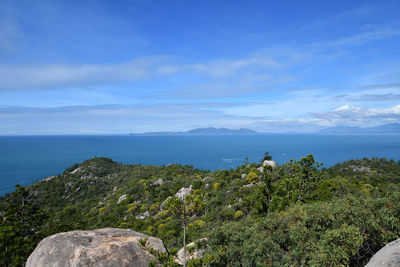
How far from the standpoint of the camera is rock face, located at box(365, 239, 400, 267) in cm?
829

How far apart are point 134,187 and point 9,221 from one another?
33.8 meters

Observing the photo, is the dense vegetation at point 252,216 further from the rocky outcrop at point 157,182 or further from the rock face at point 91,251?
the rock face at point 91,251

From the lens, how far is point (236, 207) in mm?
36156

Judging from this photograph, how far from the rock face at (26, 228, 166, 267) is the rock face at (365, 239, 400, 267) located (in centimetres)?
1104

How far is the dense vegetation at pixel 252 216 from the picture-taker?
1194cm

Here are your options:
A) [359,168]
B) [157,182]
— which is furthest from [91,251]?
[359,168]

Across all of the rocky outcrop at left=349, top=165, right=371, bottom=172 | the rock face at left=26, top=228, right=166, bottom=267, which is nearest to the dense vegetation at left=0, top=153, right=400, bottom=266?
the rocky outcrop at left=349, top=165, right=371, bottom=172

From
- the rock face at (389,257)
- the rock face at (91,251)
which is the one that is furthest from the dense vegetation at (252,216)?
the rock face at (91,251)

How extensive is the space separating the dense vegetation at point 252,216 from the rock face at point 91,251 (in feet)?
8.13

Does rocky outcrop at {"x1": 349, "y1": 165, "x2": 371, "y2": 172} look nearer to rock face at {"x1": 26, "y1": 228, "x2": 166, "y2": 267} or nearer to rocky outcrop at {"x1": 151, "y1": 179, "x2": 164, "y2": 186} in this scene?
rocky outcrop at {"x1": 151, "y1": 179, "x2": 164, "y2": 186}

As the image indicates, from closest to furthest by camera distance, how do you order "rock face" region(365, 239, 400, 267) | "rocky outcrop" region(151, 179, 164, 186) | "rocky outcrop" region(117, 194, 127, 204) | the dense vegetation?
"rock face" region(365, 239, 400, 267)
the dense vegetation
"rocky outcrop" region(117, 194, 127, 204)
"rocky outcrop" region(151, 179, 164, 186)

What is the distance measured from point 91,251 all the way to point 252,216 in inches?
853

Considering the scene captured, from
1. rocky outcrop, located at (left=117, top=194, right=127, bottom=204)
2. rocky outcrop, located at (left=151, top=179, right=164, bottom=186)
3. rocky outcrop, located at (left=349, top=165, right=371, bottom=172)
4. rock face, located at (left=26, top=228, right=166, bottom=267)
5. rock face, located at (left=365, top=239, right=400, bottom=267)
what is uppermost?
rock face, located at (left=365, top=239, right=400, bottom=267)

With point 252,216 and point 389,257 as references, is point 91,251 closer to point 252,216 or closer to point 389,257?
point 389,257
